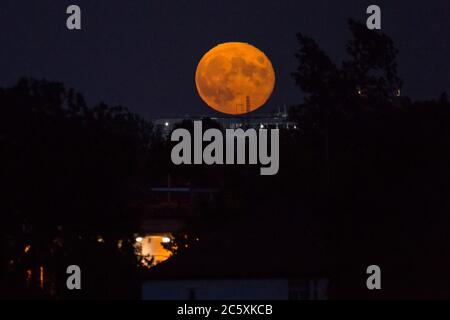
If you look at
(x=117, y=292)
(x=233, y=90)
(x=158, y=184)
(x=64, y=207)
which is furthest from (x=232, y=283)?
(x=158, y=184)

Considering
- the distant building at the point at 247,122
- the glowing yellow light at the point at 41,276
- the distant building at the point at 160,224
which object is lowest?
the glowing yellow light at the point at 41,276

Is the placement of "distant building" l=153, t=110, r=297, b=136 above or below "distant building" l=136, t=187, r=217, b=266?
above

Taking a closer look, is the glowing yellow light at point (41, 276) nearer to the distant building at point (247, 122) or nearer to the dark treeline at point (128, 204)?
the dark treeline at point (128, 204)

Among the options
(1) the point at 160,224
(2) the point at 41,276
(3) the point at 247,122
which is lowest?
(2) the point at 41,276

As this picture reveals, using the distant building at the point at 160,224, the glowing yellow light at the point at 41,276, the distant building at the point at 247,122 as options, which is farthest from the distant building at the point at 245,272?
the distant building at the point at 247,122

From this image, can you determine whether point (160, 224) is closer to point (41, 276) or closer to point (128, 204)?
point (128, 204)

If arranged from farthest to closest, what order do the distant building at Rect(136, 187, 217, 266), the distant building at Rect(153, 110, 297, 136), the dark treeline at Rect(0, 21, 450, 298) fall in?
the distant building at Rect(153, 110, 297, 136) → the distant building at Rect(136, 187, 217, 266) → the dark treeline at Rect(0, 21, 450, 298)

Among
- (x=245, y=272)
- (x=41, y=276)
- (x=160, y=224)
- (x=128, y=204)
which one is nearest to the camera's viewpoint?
(x=245, y=272)

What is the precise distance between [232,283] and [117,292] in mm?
3148

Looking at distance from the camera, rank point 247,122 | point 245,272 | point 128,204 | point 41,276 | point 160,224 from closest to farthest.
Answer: point 245,272, point 41,276, point 128,204, point 160,224, point 247,122

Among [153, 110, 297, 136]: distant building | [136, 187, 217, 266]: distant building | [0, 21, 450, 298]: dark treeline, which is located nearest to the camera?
[0, 21, 450, 298]: dark treeline

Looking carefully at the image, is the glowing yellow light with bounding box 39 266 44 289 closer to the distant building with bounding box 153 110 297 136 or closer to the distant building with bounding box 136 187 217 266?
the distant building with bounding box 136 187 217 266

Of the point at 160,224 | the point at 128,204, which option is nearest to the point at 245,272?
the point at 128,204

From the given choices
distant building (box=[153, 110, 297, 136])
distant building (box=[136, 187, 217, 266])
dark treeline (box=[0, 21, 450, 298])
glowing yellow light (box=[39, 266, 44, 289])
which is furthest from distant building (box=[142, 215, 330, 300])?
distant building (box=[153, 110, 297, 136])
